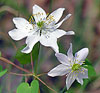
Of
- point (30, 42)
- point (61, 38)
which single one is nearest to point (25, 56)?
point (30, 42)

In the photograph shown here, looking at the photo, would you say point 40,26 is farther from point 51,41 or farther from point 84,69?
point 84,69

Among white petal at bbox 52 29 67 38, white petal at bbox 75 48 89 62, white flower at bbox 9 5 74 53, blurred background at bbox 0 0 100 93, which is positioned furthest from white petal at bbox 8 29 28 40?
blurred background at bbox 0 0 100 93

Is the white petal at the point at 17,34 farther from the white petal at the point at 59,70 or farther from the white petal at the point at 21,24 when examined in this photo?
the white petal at the point at 59,70

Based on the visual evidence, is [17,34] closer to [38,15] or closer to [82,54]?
[38,15]

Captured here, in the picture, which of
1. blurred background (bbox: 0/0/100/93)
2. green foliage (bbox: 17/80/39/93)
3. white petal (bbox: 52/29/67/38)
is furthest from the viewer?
blurred background (bbox: 0/0/100/93)

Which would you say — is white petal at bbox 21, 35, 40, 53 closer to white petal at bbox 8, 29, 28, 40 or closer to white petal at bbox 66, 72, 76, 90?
white petal at bbox 8, 29, 28, 40

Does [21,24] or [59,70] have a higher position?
[21,24]

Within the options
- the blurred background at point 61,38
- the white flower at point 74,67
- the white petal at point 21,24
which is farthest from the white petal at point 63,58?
the blurred background at point 61,38

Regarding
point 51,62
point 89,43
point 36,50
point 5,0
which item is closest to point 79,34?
point 89,43
